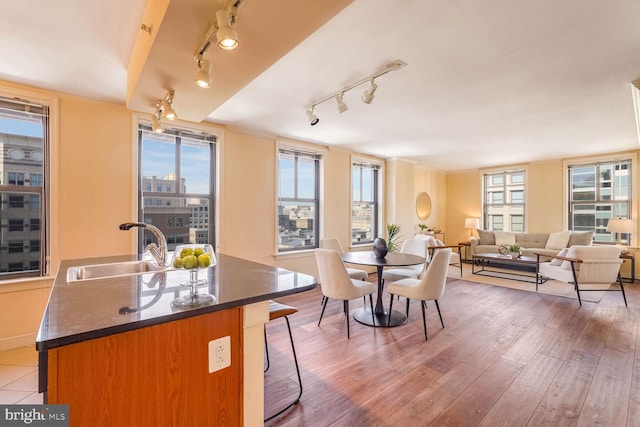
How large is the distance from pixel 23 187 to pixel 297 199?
3.32 meters

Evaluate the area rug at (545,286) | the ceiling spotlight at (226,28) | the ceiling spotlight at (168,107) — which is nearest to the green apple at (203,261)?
the ceiling spotlight at (226,28)

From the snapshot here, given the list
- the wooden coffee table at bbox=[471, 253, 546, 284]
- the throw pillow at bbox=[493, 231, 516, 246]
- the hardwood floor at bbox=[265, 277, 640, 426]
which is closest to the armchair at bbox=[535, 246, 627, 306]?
the hardwood floor at bbox=[265, 277, 640, 426]

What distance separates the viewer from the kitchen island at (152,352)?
3.15 ft

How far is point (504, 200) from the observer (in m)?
7.18

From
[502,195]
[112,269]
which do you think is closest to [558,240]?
[502,195]

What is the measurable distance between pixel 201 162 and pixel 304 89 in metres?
1.91

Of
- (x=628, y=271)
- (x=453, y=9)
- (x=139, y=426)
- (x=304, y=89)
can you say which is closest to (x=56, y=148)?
(x=304, y=89)

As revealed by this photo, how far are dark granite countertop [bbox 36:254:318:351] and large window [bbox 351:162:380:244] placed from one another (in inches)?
161

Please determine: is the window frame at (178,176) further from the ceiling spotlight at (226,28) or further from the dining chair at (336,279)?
the ceiling spotlight at (226,28)

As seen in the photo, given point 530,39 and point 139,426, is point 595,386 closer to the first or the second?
point 530,39

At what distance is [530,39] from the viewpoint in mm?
2008

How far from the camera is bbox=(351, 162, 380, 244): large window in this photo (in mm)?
5910

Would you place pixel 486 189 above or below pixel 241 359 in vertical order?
above

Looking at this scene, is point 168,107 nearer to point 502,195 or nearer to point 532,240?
point 532,240
